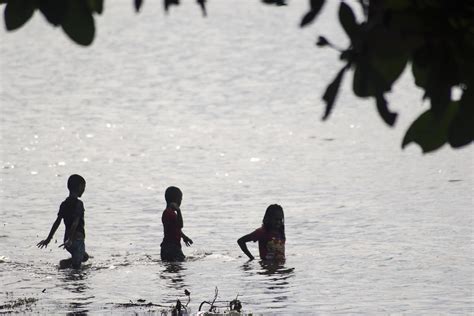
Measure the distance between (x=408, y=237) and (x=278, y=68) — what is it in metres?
38.9

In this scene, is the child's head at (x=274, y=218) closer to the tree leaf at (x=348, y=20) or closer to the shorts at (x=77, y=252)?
the shorts at (x=77, y=252)

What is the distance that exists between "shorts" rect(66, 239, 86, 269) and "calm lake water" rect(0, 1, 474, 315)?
0.47ft

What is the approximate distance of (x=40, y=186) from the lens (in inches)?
1072

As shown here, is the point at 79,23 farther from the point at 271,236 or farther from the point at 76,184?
the point at 271,236

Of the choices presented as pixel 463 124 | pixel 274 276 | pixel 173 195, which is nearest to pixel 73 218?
pixel 173 195

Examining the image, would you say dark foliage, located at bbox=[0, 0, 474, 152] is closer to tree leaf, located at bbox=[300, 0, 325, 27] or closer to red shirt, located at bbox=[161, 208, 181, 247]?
tree leaf, located at bbox=[300, 0, 325, 27]

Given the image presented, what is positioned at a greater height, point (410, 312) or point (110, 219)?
point (410, 312)

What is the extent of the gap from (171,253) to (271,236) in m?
1.40

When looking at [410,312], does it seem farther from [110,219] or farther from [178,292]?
[110,219]

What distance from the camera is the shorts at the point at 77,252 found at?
52.8 ft

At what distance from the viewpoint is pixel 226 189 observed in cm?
2684

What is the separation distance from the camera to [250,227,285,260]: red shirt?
54.0ft

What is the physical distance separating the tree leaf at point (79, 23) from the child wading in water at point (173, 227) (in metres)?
10.7

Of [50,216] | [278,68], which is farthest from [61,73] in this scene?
[50,216]
